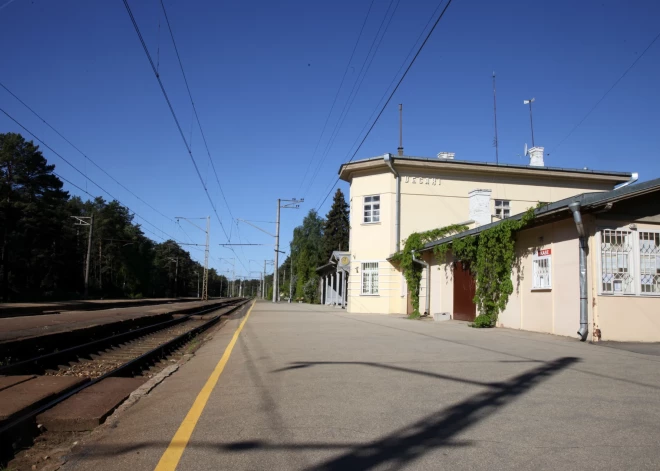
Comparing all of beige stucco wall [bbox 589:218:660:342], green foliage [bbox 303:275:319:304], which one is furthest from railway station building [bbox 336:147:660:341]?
green foliage [bbox 303:275:319:304]

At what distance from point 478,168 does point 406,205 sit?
4.48 metres

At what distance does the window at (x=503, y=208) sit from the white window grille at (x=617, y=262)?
15981 millimetres

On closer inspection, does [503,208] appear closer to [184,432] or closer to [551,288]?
[551,288]

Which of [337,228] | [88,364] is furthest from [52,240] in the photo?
[88,364]

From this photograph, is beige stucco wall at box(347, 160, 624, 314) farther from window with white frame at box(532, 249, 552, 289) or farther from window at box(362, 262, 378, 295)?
window with white frame at box(532, 249, 552, 289)

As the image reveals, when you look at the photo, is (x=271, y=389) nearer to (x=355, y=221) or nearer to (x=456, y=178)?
(x=355, y=221)

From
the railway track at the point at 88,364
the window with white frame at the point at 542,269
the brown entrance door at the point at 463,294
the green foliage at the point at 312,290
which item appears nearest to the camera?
the railway track at the point at 88,364

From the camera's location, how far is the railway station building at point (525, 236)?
39.4 ft

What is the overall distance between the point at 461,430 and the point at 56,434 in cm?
372

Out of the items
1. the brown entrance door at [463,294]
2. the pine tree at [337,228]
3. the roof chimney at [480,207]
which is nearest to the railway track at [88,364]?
the brown entrance door at [463,294]

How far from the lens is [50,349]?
11.5m

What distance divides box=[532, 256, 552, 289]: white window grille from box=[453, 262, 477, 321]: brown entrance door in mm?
3479

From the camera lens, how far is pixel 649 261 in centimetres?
1227

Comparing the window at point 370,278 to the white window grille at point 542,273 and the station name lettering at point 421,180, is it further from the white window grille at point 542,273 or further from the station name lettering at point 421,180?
the white window grille at point 542,273
